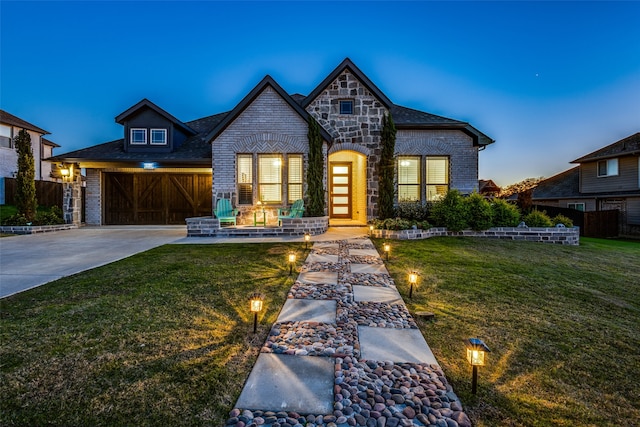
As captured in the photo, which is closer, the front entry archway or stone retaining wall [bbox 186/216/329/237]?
stone retaining wall [bbox 186/216/329/237]

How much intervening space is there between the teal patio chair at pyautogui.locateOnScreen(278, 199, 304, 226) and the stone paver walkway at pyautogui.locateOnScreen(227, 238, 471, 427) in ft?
20.0

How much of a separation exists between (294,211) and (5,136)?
21.8 metres

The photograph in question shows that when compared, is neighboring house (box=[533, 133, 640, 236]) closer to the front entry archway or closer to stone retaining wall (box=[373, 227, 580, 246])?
stone retaining wall (box=[373, 227, 580, 246])

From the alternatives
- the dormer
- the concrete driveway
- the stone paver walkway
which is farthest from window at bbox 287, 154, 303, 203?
the stone paver walkway

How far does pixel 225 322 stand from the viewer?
3258mm

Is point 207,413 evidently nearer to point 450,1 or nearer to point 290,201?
point 290,201

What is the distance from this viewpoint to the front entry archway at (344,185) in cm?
1306

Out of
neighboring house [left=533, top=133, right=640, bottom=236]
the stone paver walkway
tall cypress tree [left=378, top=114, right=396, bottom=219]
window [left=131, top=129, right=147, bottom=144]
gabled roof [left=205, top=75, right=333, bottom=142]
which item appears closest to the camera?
the stone paver walkway

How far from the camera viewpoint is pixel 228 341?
284 cm

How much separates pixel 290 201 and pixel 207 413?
9.52 m

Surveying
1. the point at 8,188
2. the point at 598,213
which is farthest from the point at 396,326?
the point at 8,188

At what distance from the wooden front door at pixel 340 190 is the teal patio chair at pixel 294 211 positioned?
2.90 meters

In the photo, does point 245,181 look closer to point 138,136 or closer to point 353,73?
point 138,136

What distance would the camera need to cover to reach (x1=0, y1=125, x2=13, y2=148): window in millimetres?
18702
